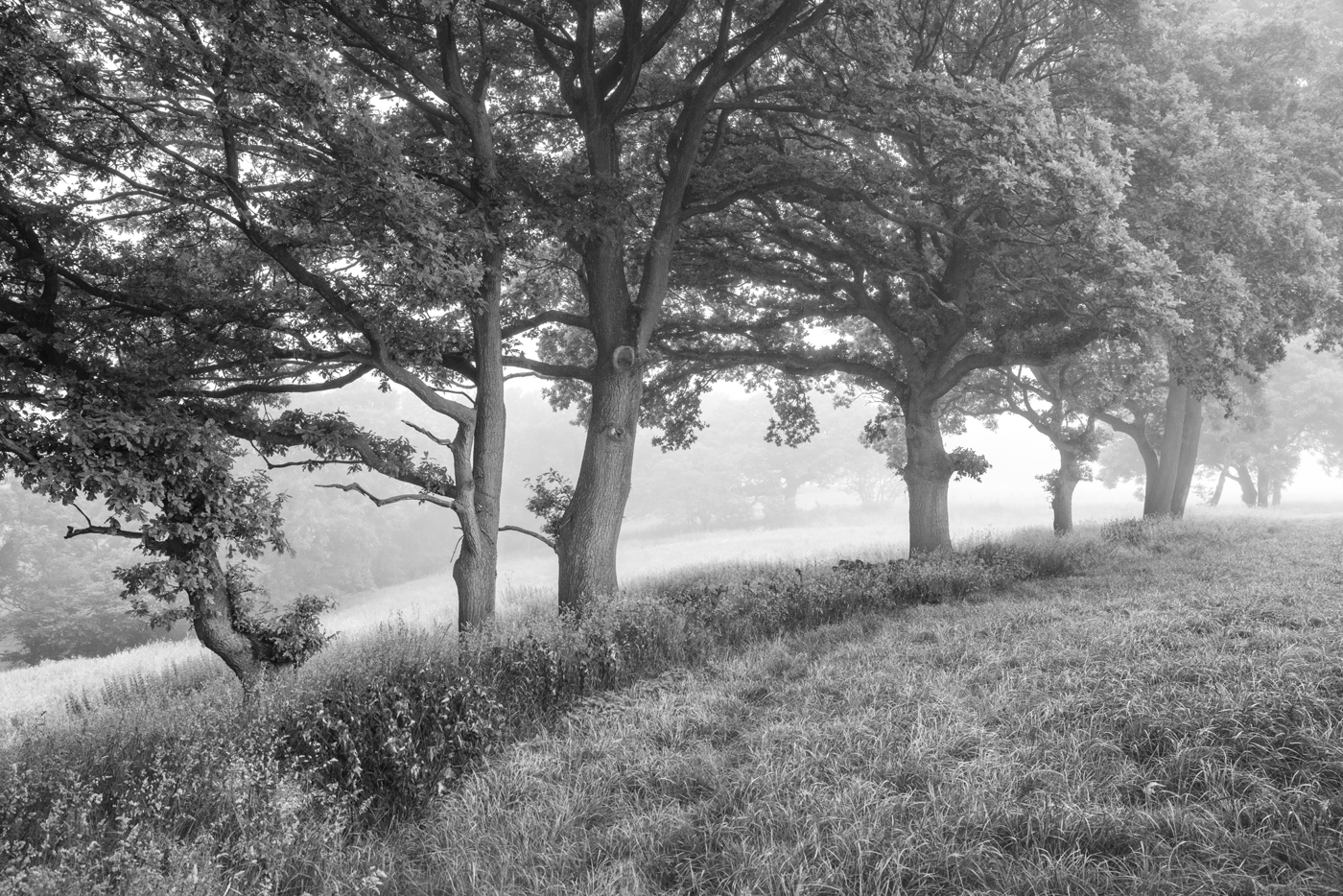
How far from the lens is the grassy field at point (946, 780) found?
3.51 meters

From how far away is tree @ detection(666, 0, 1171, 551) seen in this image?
366 inches

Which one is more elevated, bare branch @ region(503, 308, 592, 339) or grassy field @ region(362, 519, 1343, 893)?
bare branch @ region(503, 308, 592, 339)

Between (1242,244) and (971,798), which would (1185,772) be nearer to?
(971,798)

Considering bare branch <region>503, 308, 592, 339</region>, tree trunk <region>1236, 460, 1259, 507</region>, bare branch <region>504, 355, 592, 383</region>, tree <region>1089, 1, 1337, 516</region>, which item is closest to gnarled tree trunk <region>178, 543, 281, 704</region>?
bare branch <region>504, 355, 592, 383</region>

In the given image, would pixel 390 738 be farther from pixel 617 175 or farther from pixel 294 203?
pixel 617 175

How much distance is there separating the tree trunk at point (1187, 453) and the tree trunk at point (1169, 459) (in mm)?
241

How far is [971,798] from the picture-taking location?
3.98 m

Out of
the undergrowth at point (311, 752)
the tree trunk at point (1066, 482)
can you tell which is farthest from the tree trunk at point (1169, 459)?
the undergrowth at point (311, 752)

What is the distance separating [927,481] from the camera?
53.4ft

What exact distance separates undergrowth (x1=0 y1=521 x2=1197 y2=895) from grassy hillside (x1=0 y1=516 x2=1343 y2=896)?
35 millimetres

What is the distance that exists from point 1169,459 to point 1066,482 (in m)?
2.79

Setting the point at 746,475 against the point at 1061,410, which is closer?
the point at 1061,410

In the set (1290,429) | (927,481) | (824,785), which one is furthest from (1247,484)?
(824,785)

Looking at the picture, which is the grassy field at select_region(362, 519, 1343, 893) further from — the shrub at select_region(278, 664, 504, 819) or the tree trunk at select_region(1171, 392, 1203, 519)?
the tree trunk at select_region(1171, 392, 1203, 519)
